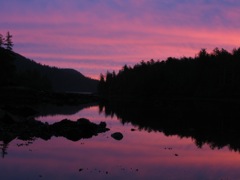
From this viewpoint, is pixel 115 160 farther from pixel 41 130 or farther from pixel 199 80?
pixel 199 80

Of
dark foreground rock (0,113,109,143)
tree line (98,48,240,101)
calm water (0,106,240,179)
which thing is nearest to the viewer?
calm water (0,106,240,179)

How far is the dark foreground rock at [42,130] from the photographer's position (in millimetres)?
25969

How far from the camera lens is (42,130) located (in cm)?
2836

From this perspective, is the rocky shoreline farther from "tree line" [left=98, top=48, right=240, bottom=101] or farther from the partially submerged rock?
"tree line" [left=98, top=48, right=240, bottom=101]

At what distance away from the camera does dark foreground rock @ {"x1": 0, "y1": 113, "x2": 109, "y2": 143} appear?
85.2ft

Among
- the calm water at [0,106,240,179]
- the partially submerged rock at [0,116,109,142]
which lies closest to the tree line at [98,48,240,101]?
the partially submerged rock at [0,116,109,142]

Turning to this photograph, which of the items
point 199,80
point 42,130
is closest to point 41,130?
point 42,130

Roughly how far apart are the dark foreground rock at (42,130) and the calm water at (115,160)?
58.7 inches

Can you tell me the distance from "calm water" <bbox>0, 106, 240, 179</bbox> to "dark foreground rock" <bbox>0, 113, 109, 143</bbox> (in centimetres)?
149

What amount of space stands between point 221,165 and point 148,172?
174 inches

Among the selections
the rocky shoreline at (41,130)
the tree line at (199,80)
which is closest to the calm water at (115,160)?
the rocky shoreline at (41,130)

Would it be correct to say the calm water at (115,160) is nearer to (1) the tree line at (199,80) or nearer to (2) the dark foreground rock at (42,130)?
(2) the dark foreground rock at (42,130)

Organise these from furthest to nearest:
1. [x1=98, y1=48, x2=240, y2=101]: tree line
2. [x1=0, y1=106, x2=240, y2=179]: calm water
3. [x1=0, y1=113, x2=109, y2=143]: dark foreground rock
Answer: [x1=98, y1=48, x2=240, y2=101]: tree line < [x1=0, y1=113, x2=109, y2=143]: dark foreground rock < [x1=0, y1=106, x2=240, y2=179]: calm water

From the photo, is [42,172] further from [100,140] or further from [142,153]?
[100,140]
